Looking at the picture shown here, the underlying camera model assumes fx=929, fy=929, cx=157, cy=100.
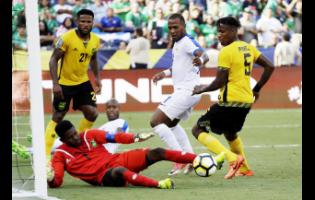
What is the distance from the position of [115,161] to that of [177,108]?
6.28 ft

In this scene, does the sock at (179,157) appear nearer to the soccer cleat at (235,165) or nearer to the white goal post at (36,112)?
the soccer cleat at (235,165)

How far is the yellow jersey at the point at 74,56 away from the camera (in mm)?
11703

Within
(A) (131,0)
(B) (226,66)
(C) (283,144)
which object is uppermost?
(A) (131,0)

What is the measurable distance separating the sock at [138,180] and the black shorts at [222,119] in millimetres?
1687

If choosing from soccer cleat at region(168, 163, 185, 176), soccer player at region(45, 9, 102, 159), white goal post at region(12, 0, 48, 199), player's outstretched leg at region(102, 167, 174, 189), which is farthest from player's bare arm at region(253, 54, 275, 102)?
white goal post at region(12, 0, 48, 199)

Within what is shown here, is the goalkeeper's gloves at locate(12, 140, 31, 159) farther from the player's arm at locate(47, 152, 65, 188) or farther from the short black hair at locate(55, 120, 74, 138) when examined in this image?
the short black hair at locate(55, 120, 74, 138)

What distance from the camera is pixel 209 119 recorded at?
10.5m

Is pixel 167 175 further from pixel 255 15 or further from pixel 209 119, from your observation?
pixel 255 15

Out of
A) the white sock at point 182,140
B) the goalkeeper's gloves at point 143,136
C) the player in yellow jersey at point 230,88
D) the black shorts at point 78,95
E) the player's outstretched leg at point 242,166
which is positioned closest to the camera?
the goalkeeper's gloves at point 143,136

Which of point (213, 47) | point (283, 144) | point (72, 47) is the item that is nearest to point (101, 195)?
point (72, 47)

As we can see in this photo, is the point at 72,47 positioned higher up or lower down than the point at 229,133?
higher up

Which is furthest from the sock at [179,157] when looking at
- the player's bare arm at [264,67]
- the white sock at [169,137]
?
the player's bare arm at [264,67]

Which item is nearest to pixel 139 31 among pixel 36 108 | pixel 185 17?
pixel 185 17

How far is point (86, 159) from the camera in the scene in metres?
9.44
